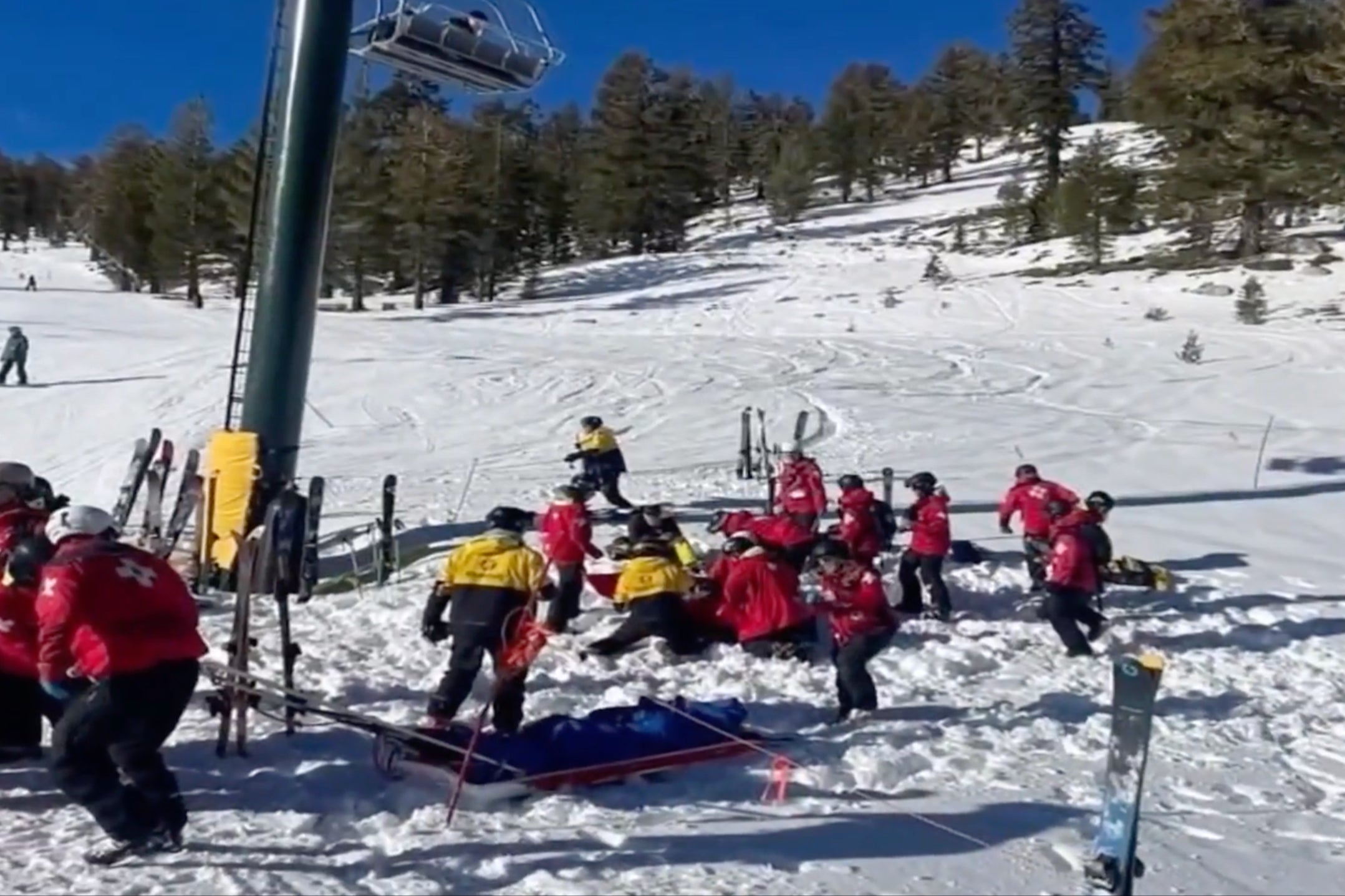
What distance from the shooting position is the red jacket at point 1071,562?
1158cm

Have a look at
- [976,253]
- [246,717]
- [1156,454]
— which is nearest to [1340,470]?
[1156,454]

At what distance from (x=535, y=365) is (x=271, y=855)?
26752mm

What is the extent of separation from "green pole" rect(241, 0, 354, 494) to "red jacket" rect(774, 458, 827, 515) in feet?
16.6

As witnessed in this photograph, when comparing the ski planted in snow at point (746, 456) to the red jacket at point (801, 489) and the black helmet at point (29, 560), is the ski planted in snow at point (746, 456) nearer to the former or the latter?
the red jacket at point (801, 489)

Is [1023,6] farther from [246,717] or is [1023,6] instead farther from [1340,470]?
[246,717]

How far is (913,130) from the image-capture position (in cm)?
8612

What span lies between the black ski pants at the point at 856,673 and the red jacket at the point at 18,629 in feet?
16.8

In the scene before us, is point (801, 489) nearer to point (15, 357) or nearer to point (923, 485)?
point (923, 485)

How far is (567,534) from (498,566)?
338 centimetres

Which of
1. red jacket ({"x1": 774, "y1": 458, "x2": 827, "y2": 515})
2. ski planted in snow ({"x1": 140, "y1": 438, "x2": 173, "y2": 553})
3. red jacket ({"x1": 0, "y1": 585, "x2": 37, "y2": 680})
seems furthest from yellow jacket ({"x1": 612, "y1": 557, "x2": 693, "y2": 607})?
ski planted in snow ({"x1": 140, "y1": 438, "x2": 173, "y2": 553})

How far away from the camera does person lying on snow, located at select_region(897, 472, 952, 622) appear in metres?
13.1

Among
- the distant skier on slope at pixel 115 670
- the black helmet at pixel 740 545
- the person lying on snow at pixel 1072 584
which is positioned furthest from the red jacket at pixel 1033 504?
the distant skier on slope at pixel 115 670

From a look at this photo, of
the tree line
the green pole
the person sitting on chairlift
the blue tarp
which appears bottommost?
the blue tarp

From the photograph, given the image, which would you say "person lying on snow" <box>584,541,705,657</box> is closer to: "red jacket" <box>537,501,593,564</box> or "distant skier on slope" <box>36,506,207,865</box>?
"red jacket" <box>537,501,593,564</box>
